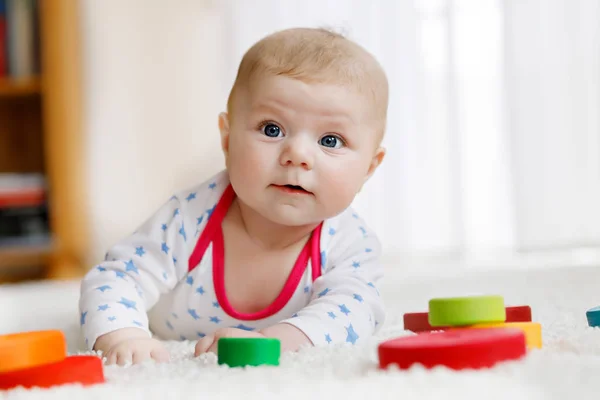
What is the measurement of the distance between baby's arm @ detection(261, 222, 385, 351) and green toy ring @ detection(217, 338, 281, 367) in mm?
176

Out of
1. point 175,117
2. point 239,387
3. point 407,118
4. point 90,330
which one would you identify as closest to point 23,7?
point 175,117

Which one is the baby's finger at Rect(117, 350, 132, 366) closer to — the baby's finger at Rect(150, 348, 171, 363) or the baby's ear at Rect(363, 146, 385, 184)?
the baby's finger at Rect(150, 348, 171, 363)

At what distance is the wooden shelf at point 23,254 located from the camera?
2.75m

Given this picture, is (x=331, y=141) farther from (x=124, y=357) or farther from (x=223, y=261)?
(x=124, y=357)

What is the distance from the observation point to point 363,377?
0.54 metres

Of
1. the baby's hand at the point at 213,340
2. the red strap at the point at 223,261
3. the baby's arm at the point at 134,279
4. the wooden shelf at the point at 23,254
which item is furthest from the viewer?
the wooden shelf at the point at 23,254

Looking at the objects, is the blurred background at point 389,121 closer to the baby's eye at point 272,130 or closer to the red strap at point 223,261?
the red strap at point 223,261

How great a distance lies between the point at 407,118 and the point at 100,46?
122 centimetres

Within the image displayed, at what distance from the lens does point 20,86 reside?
278 cm

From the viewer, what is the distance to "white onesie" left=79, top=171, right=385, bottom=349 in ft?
3.30

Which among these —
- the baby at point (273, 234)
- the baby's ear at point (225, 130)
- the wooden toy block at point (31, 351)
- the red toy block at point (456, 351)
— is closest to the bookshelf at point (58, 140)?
the baby at point (273, 234)

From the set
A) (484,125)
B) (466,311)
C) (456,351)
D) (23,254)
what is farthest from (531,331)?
(23,254)

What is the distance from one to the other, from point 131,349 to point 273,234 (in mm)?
305

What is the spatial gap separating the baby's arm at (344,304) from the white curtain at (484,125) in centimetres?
134
